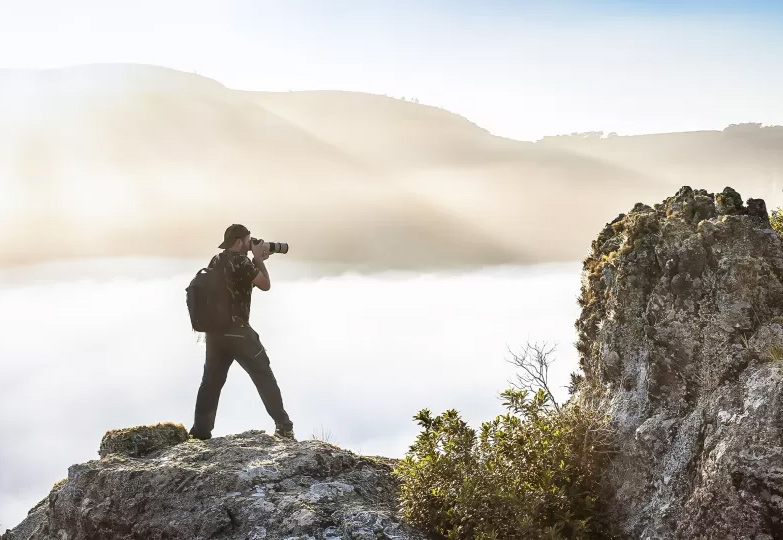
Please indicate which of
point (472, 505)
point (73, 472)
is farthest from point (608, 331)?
point (73, 472)

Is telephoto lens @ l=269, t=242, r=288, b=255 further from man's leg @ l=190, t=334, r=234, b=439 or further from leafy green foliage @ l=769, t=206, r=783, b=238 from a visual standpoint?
leafy green foliage @ l=769, t=206, r=783, b=238

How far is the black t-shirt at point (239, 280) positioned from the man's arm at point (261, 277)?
0.11m

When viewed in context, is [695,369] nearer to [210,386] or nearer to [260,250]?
[260,250]

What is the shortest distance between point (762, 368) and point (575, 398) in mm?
2472

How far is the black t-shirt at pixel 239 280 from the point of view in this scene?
10.4 metres

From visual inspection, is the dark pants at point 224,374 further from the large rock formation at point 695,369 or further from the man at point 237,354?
the large rock formation at point 695,369

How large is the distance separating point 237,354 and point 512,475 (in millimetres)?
4385

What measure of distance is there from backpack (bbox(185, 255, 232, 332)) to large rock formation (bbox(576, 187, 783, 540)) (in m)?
4.71

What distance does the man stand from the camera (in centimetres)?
1040

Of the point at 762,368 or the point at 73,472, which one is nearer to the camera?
the point at 762,368

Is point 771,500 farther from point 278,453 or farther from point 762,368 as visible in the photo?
point 278,453

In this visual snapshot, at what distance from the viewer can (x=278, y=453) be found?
9031 millimetres

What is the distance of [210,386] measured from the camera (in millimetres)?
10469

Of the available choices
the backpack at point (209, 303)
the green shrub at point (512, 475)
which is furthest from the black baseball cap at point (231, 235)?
the green shrub at point (512, 475)
